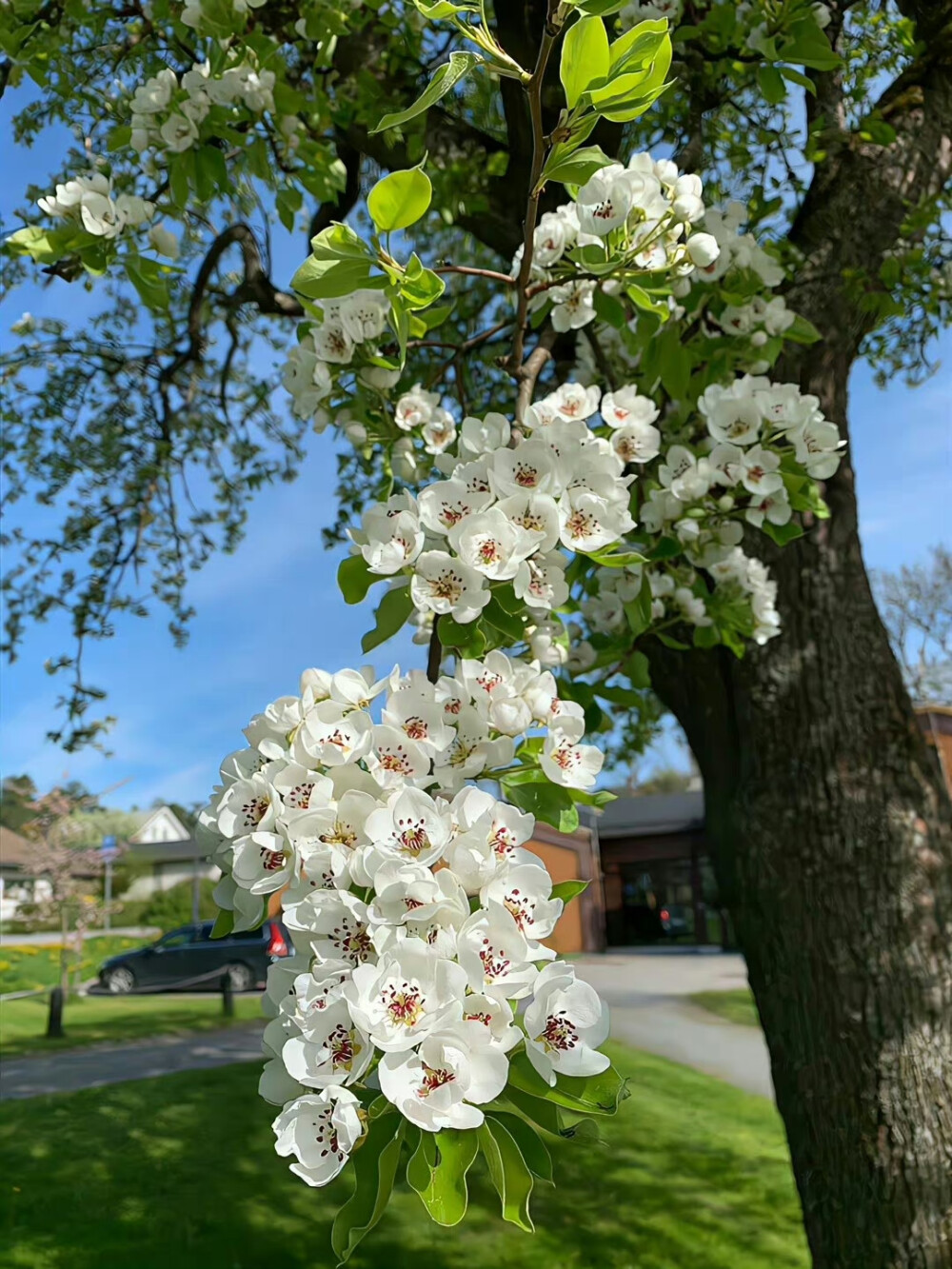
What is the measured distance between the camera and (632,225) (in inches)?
65.0

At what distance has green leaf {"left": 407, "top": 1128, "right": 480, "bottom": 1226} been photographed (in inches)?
35.5

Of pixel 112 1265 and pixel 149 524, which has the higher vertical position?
pixel 149 524

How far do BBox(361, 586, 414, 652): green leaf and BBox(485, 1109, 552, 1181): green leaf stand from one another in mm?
750

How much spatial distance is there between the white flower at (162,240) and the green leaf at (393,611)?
117cm

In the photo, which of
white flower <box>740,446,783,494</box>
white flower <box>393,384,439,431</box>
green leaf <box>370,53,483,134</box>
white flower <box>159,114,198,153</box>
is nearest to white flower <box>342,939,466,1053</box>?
green leaf <box>370,53,483,134</box>

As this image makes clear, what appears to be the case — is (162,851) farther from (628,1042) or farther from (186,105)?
(186,105)

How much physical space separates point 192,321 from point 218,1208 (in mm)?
4783

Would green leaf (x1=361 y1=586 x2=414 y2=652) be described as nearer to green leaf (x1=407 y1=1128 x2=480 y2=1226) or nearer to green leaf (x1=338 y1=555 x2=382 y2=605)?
green leaf (x1=338 y1=555 x2=382 y2=605)

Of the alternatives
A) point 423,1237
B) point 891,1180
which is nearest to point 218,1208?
point 423,1237

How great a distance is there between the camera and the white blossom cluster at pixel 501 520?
1344 millimetres

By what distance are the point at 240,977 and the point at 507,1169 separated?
11.2 m

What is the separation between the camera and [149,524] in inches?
230

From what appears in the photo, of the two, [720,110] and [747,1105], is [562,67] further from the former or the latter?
[747,1105]

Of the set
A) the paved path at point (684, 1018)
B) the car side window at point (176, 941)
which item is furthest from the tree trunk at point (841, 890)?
the car side window at point (176, 941)
